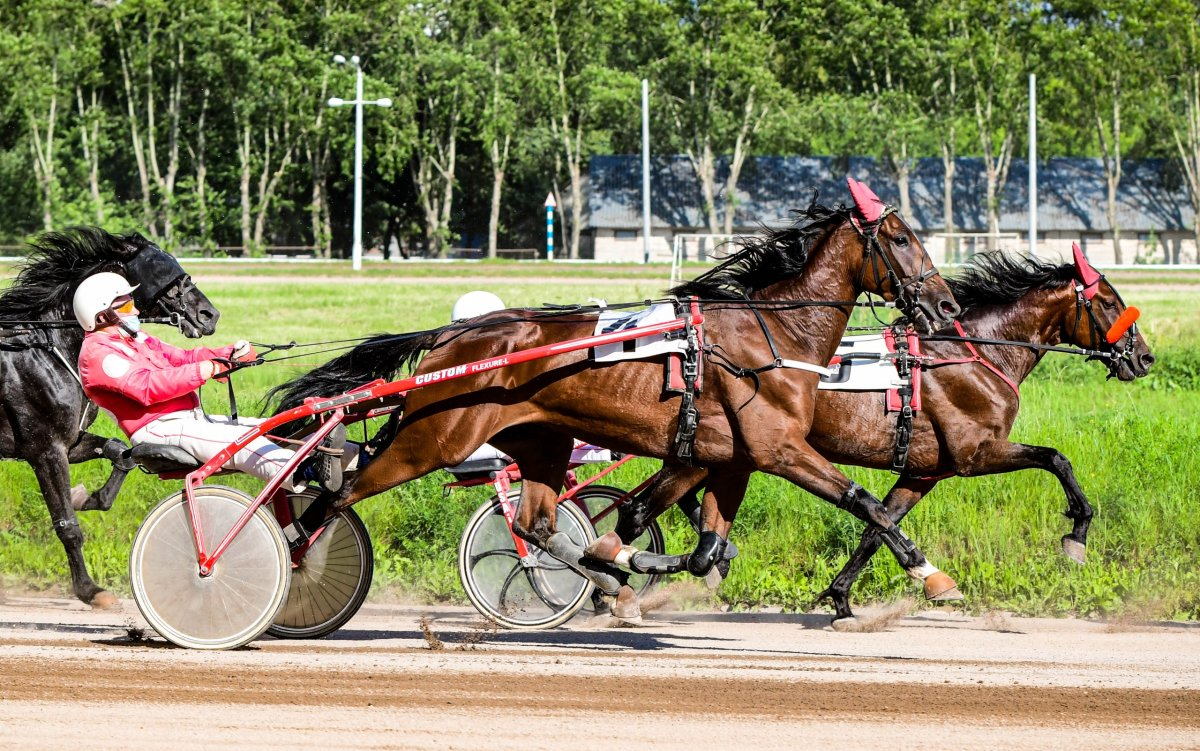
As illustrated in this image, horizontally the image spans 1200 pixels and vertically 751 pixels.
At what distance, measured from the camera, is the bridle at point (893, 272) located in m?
7.03

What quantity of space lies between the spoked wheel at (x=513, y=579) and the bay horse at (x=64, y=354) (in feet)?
5.99

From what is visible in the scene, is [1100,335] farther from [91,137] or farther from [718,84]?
[91,137]

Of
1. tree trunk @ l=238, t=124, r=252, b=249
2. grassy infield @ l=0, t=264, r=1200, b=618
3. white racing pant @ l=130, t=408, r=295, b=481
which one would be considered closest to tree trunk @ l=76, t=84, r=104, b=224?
tree trunk @ l=238, t=124, r=252, b=249

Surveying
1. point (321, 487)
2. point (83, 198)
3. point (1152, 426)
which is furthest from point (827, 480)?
point (83, 198)

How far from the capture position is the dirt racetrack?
5.19 metres

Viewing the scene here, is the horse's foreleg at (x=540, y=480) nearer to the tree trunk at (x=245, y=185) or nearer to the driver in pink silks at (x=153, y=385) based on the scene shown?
the driver in pink silks at (x=153, y=385)

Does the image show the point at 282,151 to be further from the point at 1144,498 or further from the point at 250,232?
the point at 1144,498

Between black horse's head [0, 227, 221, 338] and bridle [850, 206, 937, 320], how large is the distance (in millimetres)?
3504

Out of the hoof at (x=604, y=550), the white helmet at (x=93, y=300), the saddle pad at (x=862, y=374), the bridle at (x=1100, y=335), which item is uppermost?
the white helmet at (x=93, y=300)

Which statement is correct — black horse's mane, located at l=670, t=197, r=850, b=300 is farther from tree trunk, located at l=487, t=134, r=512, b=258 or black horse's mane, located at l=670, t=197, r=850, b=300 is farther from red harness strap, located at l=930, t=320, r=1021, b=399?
tree trunk, located at l=487, t=134, r=512, b=258

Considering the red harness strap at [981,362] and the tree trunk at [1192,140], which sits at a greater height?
the tree trunk at [1192,140]

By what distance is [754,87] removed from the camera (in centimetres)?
4781

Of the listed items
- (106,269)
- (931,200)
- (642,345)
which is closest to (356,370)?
(642,345)

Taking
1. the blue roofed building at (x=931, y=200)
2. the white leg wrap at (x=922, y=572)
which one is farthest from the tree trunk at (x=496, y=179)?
the white leg wrap at (x=922, y=572)
